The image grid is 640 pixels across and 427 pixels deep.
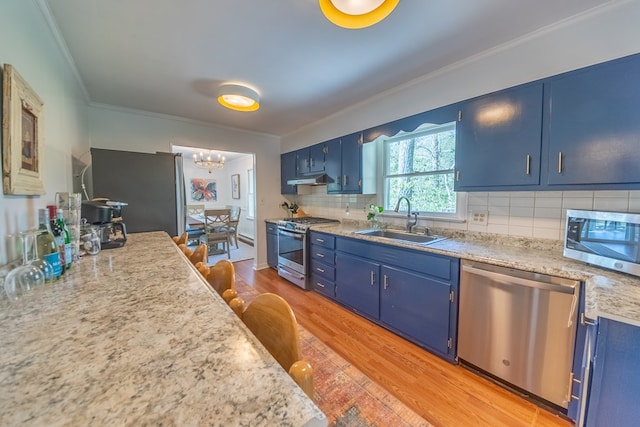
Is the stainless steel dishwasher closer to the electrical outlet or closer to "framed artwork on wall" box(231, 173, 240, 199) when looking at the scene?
the electrical outlet

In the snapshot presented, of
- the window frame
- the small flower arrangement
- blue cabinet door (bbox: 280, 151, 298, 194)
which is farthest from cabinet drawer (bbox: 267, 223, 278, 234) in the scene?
the window frame

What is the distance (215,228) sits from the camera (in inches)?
195

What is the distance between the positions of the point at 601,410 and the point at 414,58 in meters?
2.31

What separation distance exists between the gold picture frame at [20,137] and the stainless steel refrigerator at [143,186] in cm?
120

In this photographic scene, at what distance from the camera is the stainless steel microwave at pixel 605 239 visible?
47.0 inches

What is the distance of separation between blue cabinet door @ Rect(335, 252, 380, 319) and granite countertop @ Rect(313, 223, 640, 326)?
0.30 metres

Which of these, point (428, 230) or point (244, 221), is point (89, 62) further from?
point (244, 221)

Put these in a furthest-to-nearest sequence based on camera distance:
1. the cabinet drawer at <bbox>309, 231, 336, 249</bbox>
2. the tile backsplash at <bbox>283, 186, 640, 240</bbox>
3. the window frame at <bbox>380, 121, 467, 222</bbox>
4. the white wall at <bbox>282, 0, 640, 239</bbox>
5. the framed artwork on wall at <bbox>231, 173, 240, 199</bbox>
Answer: the framed artwork on wall at <bbox>231, 173, 240, 199</bbox>, the cabinet drawer at <bbox>309, 231, 336, 249</bbox>, the window frame at <bbox>380, 121, 467, 222</bbox>, the tile backsplash at <bbox>283, 186, 640, 240</bbox>, the white wall at <bbox>282, 0, 640, 239</bbox>

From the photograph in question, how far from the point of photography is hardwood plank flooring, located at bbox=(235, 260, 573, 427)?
1.41 meters

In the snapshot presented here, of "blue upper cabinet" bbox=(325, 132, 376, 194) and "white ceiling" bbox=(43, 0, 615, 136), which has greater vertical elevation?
"white ceiling" bbox=(43, 0, 615, 136)

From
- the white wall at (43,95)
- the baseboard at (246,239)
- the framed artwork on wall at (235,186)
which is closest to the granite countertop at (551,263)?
the white wall at (43,95)

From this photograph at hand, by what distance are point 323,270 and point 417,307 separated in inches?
48.6

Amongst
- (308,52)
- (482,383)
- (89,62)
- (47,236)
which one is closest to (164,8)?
(308,52)

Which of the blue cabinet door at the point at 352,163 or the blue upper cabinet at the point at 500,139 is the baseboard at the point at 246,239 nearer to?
the blue cabinet door at the point at 352,163
